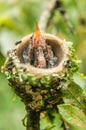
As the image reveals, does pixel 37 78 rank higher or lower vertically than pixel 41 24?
lower

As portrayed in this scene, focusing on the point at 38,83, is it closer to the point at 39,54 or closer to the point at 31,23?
the point at 39,54

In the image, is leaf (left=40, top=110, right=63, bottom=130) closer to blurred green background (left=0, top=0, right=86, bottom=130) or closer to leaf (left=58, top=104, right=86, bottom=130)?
leaf (left=58, top=104, right=86, bottom=130)

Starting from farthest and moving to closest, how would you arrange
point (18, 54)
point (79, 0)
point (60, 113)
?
point (79, 0)
point (18, 54)
point (60, 113)

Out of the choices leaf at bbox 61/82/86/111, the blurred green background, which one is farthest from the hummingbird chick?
the blurred green background

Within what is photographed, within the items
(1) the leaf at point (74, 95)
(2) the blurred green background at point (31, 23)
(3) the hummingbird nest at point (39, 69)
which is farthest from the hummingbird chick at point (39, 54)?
(2) the blurred green background at point (31, 23)

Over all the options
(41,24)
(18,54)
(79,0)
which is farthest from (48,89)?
(79,0)

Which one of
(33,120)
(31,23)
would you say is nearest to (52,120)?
(33,120)

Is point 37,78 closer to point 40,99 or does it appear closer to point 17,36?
point 40,99
